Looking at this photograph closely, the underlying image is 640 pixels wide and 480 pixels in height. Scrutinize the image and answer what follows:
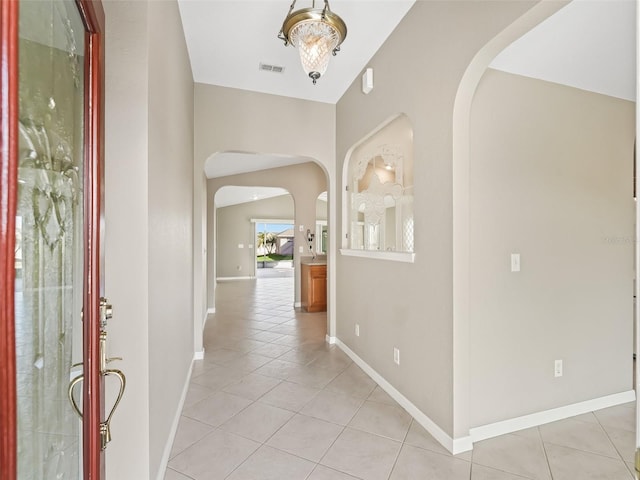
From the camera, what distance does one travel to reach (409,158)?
2535mm

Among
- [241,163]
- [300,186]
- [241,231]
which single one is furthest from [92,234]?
[241,231]

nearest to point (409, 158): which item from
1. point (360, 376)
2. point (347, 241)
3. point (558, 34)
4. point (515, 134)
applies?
point (515, 134)

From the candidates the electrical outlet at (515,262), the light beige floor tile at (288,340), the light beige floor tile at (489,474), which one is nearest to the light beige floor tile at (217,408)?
the light beige floor tile at (288,340)

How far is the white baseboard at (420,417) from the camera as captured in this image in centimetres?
188

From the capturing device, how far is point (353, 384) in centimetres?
280

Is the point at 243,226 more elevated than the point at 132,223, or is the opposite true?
the point at 243,226

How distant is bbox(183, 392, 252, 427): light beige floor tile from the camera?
2260 mm

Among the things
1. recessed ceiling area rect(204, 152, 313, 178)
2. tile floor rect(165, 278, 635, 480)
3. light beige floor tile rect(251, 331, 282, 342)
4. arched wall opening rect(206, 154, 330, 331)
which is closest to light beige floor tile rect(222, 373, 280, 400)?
tile floor rect(165, 278, 635, 480)

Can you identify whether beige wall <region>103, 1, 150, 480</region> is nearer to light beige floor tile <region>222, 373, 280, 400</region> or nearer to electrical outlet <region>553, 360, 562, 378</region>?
light beige floor tile <region>222, 373, 280, 400</region>

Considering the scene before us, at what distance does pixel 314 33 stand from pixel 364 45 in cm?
118

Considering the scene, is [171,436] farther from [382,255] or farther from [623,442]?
[623,442]

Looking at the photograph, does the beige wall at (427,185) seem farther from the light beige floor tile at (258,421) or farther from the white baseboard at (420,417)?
the light beige floor tile at (258,421)

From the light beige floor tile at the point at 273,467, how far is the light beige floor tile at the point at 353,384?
878 mm

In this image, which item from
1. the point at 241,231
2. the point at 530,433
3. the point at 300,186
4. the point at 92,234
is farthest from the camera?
the point at 241,231
